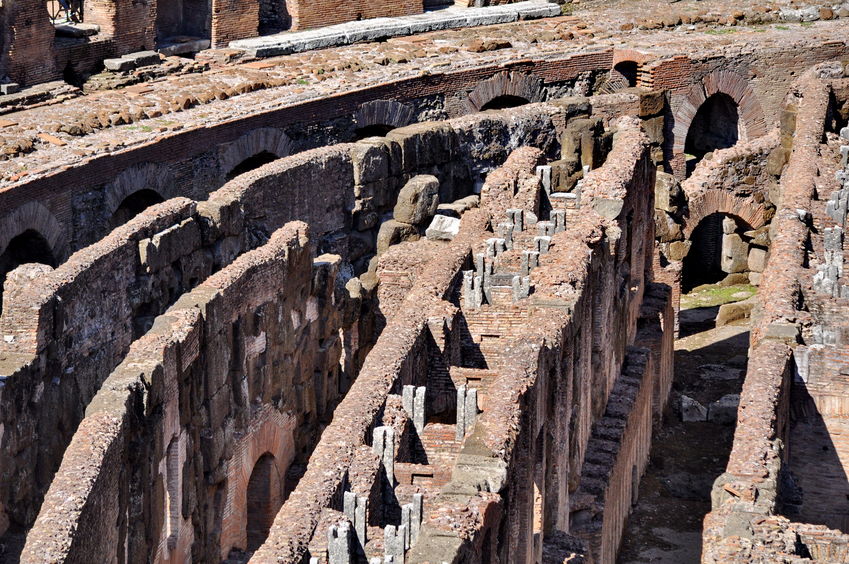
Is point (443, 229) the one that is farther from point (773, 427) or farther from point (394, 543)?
point (394, 543)

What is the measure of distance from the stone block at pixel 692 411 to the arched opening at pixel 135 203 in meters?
7.32

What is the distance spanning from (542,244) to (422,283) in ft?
7.59

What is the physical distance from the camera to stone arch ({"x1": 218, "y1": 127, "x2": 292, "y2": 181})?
97.4 ft

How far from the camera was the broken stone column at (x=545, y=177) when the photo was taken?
29.5m

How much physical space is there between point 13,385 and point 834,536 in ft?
25.5

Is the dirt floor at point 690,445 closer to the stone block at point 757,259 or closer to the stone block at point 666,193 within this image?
the stone block at point 757,259

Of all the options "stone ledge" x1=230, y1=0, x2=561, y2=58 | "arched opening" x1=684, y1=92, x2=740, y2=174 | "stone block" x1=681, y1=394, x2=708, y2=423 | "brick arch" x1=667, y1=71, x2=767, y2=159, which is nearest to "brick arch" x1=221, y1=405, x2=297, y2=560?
"stone block" x1=681, y1=394, x2=708, y2=423

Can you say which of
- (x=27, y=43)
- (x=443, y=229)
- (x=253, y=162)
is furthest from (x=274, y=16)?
(x=443, y=229)

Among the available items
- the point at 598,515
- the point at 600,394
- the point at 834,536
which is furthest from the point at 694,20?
the point at 834,536

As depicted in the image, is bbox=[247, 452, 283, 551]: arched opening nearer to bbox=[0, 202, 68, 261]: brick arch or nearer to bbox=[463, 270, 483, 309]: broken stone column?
bbox=[463, 270, 483, 309]: broken stone column

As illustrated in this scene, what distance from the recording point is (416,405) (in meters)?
20.5

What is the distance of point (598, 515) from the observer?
80.3ft

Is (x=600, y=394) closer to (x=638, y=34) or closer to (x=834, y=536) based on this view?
(x=834, y=536)

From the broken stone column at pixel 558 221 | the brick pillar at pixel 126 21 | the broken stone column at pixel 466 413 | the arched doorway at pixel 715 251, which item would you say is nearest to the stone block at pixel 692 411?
the broken stone column at pixel 558 221
